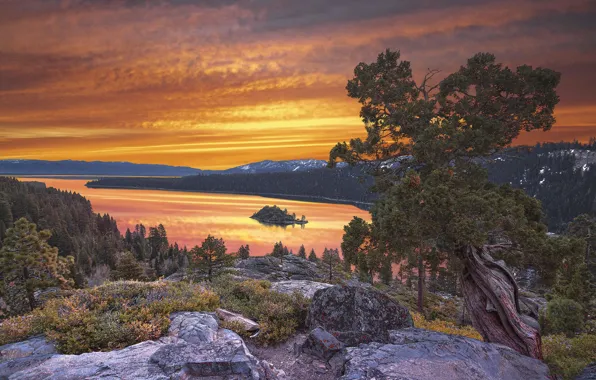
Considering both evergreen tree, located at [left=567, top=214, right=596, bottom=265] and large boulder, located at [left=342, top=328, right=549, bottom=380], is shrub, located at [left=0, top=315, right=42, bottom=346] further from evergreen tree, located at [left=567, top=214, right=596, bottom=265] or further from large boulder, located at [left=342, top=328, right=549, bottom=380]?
evergreen tree, located at [left=567, top=214, right=596, bottom=265]

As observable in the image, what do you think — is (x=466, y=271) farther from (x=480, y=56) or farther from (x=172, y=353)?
(x=172, y=353)

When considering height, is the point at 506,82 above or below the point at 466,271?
above

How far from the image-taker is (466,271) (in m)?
13.3

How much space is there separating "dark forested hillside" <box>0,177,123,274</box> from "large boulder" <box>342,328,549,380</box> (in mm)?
99527

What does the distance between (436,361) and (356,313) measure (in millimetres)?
3960

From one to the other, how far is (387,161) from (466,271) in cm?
586

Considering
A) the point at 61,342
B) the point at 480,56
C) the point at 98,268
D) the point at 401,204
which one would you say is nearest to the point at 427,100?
the point at 480,56

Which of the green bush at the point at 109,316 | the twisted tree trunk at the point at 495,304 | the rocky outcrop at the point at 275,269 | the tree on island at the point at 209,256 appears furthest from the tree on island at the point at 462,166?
the rocky outcrop at the point at 275,269

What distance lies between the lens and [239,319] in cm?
1380

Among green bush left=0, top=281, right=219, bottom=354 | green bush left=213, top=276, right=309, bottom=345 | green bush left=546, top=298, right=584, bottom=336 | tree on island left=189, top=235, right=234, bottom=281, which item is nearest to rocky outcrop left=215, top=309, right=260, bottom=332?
green bush left=213, top=276, right=309, bottom=345

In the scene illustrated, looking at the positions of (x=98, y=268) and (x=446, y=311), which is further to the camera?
(x=98, y=268)

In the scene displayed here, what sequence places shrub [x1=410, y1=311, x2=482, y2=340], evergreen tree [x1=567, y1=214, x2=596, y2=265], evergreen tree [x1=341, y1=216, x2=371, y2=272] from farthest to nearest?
evergreen tree [x1=567, y1=214, x2=596, y2=265], shrub [x1=410, y1=311, x2=482, y2=340], evergreen tree [x1=341, y1=216, x2=371, y2=272]

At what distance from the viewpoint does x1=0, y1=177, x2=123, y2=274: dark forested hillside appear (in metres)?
101

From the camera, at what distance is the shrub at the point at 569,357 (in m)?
11.1
